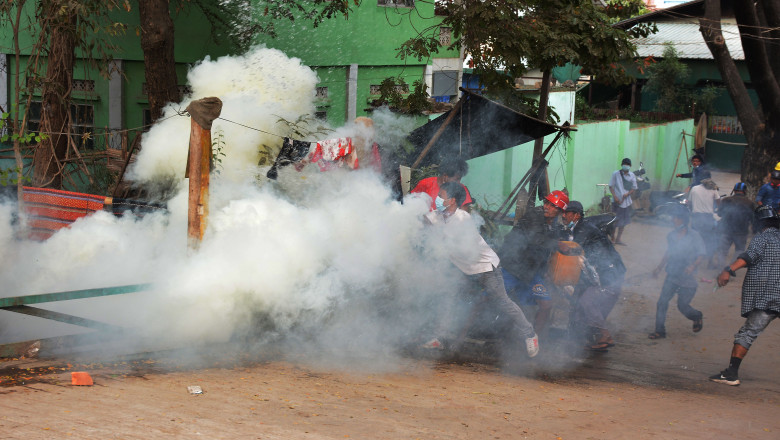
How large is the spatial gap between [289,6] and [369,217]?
6722mm

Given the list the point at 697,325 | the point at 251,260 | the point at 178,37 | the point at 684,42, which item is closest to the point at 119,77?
the point at 178,37

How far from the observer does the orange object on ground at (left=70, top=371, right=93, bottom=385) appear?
16.6 feet

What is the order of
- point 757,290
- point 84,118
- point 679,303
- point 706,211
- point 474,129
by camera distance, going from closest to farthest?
point 757,290 < point 679,303 < point 474,129 < point 706,211 < point 84,118

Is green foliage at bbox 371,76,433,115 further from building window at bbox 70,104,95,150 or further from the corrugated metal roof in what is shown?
the corrugated metal roof

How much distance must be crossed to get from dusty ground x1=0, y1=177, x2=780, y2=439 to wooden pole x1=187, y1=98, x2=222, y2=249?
3.59 feet

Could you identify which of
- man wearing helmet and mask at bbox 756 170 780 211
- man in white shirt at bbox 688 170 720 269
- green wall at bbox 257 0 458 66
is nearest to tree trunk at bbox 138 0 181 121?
green wall at bbox 257 0 458 66

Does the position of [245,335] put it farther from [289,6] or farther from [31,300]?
[289,6]

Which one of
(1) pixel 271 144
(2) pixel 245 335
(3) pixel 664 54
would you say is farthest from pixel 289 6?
(3) pixel 664 54

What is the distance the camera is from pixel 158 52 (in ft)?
33.6

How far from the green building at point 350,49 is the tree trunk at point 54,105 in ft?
11.5

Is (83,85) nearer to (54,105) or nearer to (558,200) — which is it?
(54,105)

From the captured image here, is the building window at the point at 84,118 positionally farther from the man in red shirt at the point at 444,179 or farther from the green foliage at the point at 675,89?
the green foliage at the point at 675,89

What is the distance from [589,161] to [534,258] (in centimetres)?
902

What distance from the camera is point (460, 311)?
7.31m
